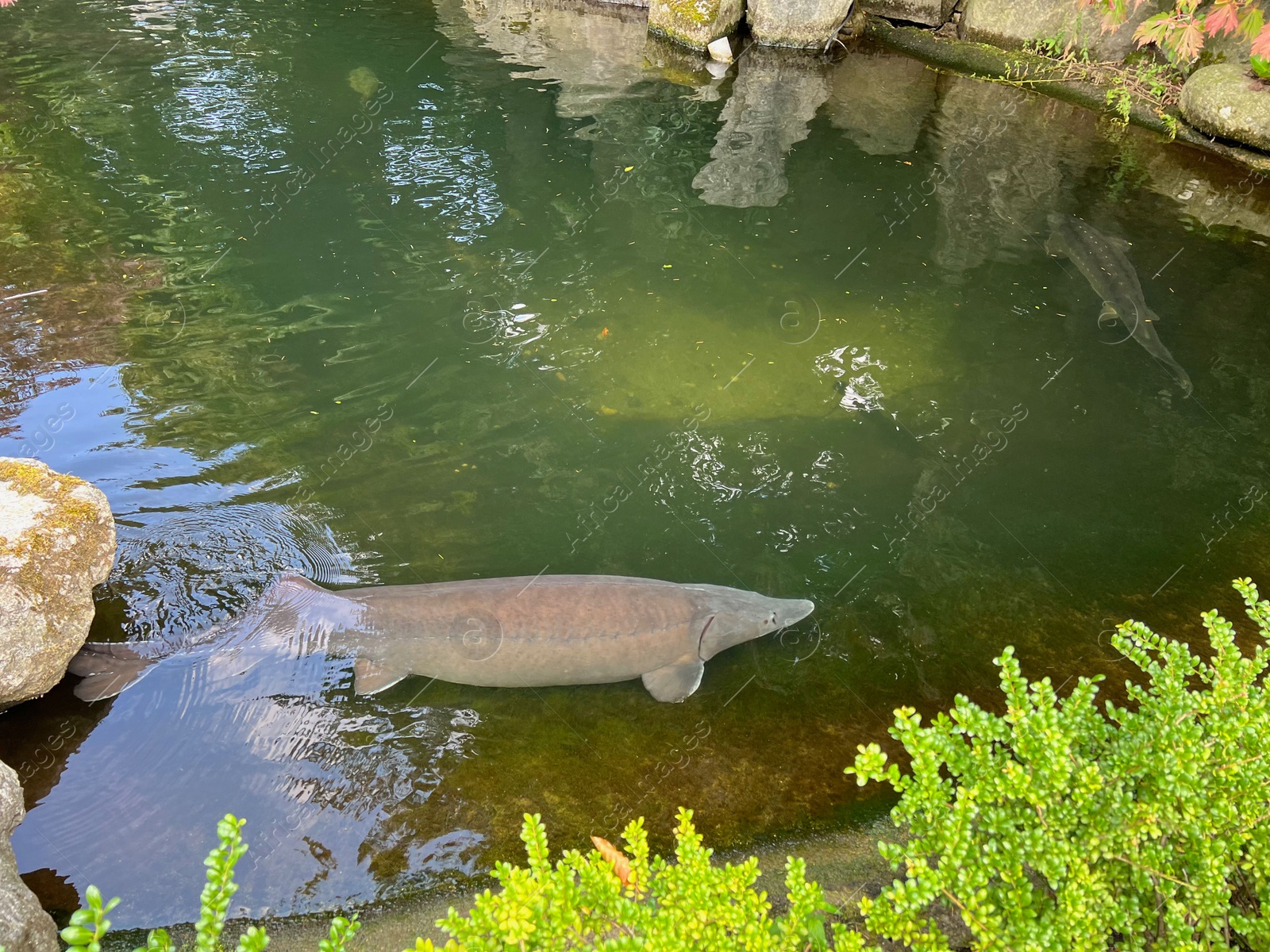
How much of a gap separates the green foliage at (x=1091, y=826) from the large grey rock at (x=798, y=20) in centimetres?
1601

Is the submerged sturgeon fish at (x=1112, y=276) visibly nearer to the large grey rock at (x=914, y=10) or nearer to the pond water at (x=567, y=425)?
the pond water at (x=567, y=425)

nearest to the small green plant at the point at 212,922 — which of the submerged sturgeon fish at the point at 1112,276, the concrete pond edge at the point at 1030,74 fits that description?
the submerged sturgeon fish at the point at 1112,276

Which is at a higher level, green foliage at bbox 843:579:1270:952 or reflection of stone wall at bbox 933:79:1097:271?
green foliage at bbox 843:579:1270:952

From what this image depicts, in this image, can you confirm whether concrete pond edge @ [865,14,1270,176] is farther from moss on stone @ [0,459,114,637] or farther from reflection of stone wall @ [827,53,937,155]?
moss on stone @ [0,459,114,637]

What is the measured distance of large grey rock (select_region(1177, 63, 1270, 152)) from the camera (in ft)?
38.3

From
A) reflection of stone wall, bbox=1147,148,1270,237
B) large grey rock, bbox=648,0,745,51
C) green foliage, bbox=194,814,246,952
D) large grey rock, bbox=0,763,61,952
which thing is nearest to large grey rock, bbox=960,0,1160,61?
reflection of stone wall, bbox=1147,148,1270,237

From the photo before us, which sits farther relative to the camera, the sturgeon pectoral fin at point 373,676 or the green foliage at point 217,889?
the sturgeon pectoral fin at point 373,676

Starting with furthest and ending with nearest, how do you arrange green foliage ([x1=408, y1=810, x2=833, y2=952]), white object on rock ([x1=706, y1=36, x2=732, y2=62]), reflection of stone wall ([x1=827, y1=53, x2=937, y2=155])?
white object on rock ([x1=706, y1=36, x2=732, y2=62]), reflection of stone wall ([x1=827, y1=53, x2=937, y2=155]), green foliage ([x1=408, y1=810, x2=833, y2=952])

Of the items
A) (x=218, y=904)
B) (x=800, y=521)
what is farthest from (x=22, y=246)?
(x=218, y=904)

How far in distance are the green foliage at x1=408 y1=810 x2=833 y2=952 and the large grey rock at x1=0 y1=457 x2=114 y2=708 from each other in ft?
9.72

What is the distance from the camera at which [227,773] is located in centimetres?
405

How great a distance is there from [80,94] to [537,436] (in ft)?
32.5

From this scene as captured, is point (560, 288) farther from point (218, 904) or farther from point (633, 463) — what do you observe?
point (218, 904)

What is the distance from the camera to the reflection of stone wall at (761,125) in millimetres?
10312
